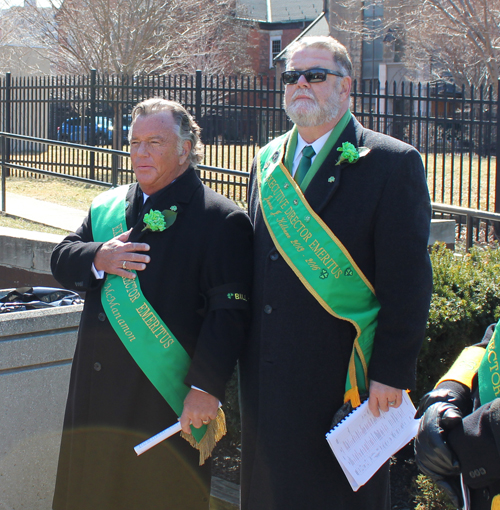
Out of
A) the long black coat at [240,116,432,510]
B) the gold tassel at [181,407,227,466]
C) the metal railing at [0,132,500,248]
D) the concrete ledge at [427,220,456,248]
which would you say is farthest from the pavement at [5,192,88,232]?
the long black coat at [240,116,432,510]

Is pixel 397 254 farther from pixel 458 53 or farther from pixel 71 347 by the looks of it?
pixel 458 53

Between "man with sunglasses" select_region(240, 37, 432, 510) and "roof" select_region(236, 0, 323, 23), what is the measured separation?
1954 inches

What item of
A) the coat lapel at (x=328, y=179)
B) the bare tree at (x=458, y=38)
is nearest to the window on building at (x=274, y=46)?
the bare tree at (x=458, y=38)

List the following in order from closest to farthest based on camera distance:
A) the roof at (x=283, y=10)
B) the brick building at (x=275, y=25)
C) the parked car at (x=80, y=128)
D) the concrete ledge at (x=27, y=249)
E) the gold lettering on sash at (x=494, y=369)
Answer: the gold lettering on sash at (x=494, y=369) → the concrete ledge at (x=27, y=249) → the parked car at (x=80, y=128) → the brick building at (x=275, y=25) → the roof at (x=283, y=10)

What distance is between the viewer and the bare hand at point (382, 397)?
234cm

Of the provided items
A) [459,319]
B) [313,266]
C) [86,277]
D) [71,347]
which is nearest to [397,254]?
[313,266]

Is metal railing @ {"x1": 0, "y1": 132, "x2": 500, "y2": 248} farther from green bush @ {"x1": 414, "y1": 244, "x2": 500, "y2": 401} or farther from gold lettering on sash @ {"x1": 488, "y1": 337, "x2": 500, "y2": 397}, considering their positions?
gold lettering on sash @ {"x1": 488, "y1": 337, "x2": 500, "y2": 397}

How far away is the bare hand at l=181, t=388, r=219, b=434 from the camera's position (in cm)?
255

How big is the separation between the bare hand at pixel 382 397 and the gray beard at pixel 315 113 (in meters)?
0.99

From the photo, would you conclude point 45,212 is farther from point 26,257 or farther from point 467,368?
point 467,368

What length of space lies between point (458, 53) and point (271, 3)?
96.8ft

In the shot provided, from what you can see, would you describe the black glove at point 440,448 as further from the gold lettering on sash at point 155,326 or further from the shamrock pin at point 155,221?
the shamrock pin at point 155,221

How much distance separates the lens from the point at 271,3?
5191 centimetres

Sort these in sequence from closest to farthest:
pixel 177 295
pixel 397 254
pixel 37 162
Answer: pixel 397 254 < pixel 177 295 < pixel 37 162
